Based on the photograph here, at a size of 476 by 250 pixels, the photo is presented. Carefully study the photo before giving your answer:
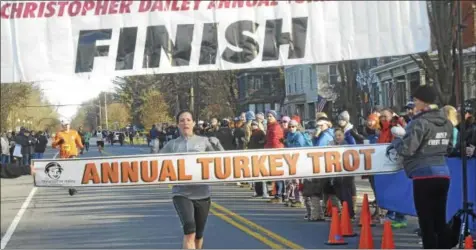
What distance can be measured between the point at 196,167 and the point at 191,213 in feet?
1.54

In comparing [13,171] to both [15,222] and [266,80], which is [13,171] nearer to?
[266,80]

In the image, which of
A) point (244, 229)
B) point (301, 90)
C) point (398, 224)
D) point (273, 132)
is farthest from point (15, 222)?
point (301, 90)

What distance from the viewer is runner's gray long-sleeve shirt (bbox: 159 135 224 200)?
26.3ft

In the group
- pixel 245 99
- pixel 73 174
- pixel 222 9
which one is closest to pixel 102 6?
pixel 222 9

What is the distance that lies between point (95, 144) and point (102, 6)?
6.46 feet

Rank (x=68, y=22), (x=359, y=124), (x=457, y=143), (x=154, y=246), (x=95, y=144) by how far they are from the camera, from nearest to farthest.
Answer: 1. (x=68, y=22)
2. (x=95, y=144)
3. (x=457, y=143)
4. (x=154, y=246)
5. (x=359, y=124)

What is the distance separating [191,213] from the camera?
26.1 feet

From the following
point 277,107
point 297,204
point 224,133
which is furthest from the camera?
point 297,204

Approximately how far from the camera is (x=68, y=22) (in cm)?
757

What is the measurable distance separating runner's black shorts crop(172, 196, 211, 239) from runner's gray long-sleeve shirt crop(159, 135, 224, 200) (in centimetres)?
5

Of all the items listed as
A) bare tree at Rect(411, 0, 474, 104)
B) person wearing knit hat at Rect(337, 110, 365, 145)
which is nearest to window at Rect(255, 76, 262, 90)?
person wearing knit hat at Rect(337, 110, 365, 145)

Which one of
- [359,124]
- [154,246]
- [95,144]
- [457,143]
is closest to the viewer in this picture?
[95,144]

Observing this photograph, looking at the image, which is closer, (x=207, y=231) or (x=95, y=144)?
(x=95, y=144)

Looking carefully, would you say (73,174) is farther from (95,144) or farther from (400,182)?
(400,182)
